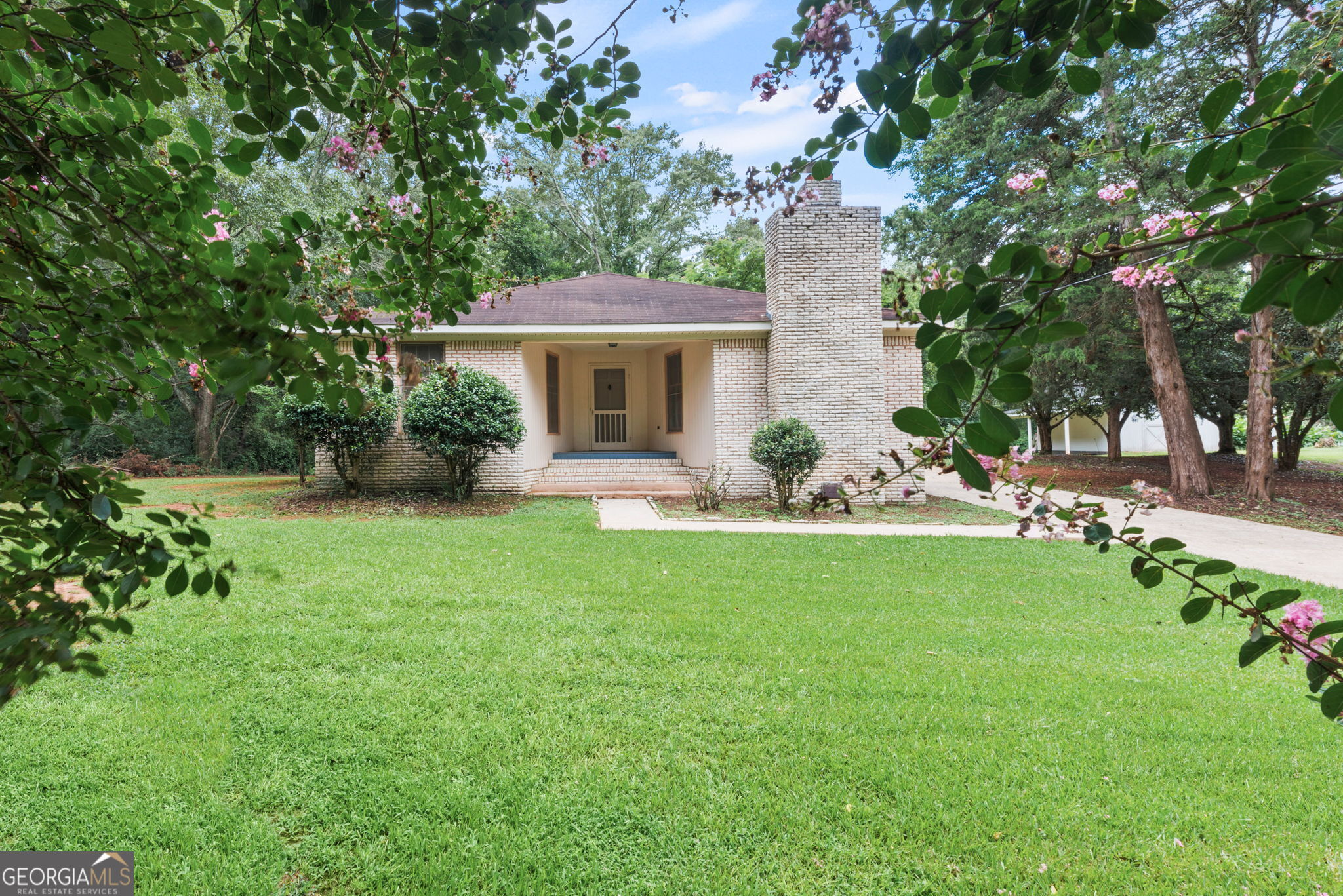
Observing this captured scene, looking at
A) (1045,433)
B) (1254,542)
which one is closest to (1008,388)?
(1254,542)

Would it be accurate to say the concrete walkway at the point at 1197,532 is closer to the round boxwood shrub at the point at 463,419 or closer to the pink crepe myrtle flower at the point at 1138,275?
the round boxwood shrub at the point at 463,419

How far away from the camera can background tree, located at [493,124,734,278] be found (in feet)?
86.5

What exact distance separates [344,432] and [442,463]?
1878mm

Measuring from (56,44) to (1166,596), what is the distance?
7.02 meters

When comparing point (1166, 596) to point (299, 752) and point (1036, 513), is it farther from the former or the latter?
point (299, 752)

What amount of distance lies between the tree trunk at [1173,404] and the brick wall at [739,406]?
706 centimetres

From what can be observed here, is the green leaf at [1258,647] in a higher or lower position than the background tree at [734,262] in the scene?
lower

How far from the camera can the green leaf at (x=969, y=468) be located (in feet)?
2.76

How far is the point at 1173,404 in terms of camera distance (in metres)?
11.5

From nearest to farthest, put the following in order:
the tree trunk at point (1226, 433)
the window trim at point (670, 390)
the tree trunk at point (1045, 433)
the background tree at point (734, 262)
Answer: the window trim at point (670, 390) → the tree trunk at point (1226, 433) → the tree trunk at point (1045, 433) → the background tree at point (734, 262)

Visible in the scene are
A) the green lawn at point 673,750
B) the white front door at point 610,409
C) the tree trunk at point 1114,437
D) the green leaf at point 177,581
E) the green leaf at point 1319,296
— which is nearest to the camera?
the green leaf at point 1319,296

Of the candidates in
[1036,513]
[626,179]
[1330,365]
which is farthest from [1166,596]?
[626,179]

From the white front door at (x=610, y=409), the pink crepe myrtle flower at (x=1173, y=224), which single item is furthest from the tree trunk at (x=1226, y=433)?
the pink crepe myrtle flower at (x=1173, y=224)

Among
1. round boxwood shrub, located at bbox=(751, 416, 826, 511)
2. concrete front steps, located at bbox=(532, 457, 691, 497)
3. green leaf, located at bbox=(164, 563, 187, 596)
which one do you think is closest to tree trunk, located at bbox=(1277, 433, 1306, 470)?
round boxwood shrub, located at bbox=(751, 416, 826, 511)
